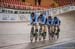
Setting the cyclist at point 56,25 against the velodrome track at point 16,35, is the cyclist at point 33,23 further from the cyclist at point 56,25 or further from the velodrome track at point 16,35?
the cyclist at point 56,25

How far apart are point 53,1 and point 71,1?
0.82ft

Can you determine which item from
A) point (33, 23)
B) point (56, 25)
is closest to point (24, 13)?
point (33, 23)

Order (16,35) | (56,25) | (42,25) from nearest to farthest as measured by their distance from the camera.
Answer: (16,35) < (42,25) < (56,25)

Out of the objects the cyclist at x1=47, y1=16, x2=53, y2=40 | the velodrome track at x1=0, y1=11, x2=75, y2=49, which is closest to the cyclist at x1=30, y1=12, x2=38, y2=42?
the velodrome track at x1=0, y1=11, x2=75, y2=49

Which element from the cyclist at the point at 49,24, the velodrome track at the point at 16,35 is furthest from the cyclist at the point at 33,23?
the cyclist at the point at 49,24

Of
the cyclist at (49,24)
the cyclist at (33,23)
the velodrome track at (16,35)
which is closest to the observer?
the velodrome track at (16,35)

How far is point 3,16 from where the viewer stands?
214 centimetres

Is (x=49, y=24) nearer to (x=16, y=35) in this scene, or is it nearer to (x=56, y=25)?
(x=56, y=25)

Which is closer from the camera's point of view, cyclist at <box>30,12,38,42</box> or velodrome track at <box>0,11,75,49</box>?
velodrome track at <box>0,11,75,49</box>

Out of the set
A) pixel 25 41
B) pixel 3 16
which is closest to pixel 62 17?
pixel 25 41

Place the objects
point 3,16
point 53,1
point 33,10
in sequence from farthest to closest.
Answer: point 53,1 → point 33,10 → point 3,16

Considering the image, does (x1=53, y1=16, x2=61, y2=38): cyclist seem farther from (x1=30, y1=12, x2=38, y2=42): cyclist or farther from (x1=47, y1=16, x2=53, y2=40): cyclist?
(x1=30, y1=12, x2=38, y2=42): cyclist

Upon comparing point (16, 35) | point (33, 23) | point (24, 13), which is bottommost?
point (16, 35)

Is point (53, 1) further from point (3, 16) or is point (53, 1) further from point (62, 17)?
point (3, 16)
